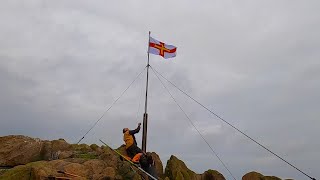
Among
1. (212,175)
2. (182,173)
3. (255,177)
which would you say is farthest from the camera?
(212,175)

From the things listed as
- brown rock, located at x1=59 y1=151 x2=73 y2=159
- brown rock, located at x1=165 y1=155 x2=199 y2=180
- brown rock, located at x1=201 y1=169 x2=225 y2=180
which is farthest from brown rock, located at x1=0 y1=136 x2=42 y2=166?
brown rock, located at x1=201 y1=169 x2=225 y2=180

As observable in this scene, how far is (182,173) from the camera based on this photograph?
1145 inches

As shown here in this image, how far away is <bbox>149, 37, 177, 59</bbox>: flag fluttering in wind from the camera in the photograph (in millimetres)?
31906

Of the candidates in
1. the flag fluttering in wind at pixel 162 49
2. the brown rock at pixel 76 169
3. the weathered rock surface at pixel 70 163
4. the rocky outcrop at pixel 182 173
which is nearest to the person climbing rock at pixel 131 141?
the weathered rock surface at pixel 70 163

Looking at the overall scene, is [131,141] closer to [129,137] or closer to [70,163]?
[129,137]

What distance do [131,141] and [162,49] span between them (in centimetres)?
997

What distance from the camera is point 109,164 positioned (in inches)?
984

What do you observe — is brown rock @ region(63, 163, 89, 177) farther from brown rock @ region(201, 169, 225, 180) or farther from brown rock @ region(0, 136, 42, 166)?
→ brown rock @ region(201, 169, 225, 180)

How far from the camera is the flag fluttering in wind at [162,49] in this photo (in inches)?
1256

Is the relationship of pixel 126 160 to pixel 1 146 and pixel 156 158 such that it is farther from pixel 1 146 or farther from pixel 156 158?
pixel 1 146

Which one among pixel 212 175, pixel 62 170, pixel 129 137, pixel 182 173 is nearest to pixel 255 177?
pixel 212 175

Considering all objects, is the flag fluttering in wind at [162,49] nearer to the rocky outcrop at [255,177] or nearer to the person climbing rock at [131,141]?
the person climbing rock at [131,141]

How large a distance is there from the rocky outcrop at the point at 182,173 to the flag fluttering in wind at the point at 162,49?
899cm

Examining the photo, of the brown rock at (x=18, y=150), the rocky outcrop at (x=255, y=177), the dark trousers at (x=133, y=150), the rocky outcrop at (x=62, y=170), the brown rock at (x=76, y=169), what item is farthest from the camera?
the rocky outcrop at (x=255, y=177)
